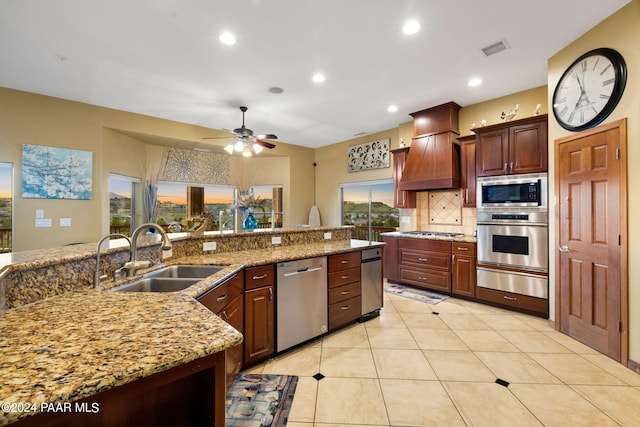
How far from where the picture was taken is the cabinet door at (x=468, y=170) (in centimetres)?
383

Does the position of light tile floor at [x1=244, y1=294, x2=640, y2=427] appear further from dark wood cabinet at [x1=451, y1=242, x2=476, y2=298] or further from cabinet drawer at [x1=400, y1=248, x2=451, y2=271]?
cabinet drawer at [x1=400, y1=248, x2=451, y2=271]

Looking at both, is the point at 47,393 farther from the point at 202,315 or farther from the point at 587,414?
the point at 587,414

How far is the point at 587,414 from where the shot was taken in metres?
1.66

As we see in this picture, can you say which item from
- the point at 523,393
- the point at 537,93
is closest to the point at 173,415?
the point at 523,393

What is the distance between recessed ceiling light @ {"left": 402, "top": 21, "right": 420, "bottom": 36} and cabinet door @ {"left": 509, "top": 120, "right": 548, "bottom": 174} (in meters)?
1.89

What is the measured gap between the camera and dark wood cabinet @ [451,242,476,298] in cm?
368

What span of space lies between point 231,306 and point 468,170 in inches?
146

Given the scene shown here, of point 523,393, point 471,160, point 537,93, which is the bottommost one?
point 523,393

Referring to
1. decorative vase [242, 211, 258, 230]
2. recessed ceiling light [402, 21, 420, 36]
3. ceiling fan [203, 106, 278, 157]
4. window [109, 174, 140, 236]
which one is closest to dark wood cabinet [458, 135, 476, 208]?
recessed ceiling light [402, 21, 420, 36]

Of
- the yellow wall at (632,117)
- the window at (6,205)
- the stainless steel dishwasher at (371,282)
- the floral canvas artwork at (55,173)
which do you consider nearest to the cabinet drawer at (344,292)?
the stainless steel dishwasher at (371,282)

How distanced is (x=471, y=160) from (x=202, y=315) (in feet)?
13.4

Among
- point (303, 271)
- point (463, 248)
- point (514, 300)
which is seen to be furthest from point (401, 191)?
point (303, 271)

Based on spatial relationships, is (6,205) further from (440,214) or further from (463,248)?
(440,214)

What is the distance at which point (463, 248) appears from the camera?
3.77m
